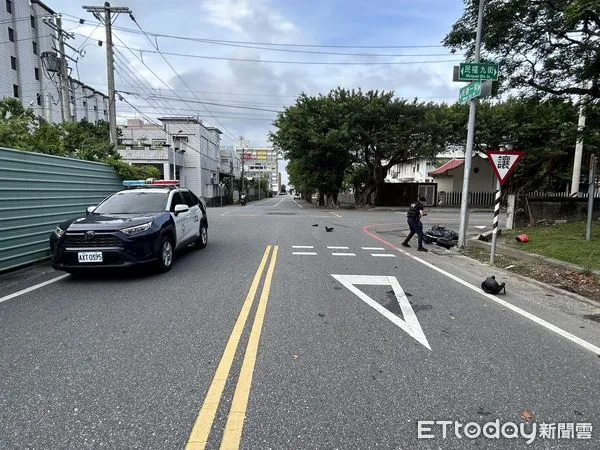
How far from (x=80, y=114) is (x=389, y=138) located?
129ft

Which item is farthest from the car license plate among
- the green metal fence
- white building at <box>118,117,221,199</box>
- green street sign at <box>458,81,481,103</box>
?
white building at <box>118,117,221,199</box>

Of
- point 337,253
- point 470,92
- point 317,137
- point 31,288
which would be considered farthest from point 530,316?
point 317,137

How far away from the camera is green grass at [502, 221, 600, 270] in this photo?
826 cm

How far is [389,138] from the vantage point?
2970 centimetres

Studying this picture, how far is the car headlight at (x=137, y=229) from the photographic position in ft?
21.1

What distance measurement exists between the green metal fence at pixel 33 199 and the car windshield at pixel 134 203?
5.07 ft

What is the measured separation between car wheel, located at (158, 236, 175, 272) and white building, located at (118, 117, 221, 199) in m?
29.8

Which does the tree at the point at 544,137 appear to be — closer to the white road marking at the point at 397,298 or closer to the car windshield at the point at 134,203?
the white road marking at the point at 397,298

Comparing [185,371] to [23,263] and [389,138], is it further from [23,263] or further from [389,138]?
[389,138]

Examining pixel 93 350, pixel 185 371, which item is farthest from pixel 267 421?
pixel 93 350

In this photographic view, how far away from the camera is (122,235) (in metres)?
6.36

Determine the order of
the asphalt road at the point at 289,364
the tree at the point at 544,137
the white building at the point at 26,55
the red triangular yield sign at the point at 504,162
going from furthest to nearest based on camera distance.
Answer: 1. the white building at the point at 26,55
2. the tree at the point at 544,137
3. the red triangular yield sign at the point at 504,162
4. the asphalt road at the point at 289,364

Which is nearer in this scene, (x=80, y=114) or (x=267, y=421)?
(x=267, y=421)

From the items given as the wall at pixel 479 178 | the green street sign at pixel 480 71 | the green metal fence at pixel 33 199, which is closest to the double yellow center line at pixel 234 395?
the green metal fence at pixel 33 199
